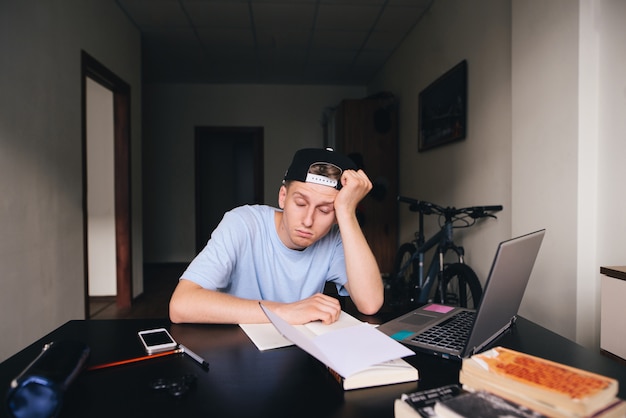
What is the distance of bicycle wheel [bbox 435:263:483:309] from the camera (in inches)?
88.6

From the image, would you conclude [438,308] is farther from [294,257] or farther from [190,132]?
[190,132]

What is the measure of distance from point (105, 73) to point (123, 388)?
11.0 feet

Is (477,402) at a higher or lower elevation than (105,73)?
lower

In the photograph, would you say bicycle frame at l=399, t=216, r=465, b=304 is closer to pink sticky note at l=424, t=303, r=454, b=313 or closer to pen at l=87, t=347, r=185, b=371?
pink sticky note at l=424, t=303, r=454, b=313

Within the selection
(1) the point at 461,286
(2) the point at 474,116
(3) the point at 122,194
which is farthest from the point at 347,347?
(3) the point at 122,194

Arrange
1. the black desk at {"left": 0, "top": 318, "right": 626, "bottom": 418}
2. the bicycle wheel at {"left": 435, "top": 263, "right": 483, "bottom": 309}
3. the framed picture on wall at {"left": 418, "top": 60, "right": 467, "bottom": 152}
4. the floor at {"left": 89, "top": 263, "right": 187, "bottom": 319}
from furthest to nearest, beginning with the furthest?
the floor at {"left": 89, "top": 263, "right": 187, "bottom": 319}
the framed picture on wall at {"left": 418, "top": 60, "right": 467, "bottom": 152}
the bicycle wheel at {"left": 435, "top": 263, "right": 483, "bottom": 309}
the black desk at {"left": 0, "top": 318, "right": 626, "bottom": 418}

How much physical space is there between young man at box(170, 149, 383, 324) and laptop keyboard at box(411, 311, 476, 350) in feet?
0.70

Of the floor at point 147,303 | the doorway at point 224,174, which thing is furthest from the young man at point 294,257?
the doorway at point 224,174

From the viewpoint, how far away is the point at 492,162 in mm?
2457

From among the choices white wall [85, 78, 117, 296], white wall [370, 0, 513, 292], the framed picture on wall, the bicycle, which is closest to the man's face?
the bicycle

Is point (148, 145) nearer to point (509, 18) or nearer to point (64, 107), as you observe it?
point (64, 107)

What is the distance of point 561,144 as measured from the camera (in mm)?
1635

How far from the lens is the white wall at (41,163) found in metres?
2.13

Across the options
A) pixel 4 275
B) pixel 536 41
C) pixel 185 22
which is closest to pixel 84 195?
pixel 4 275
